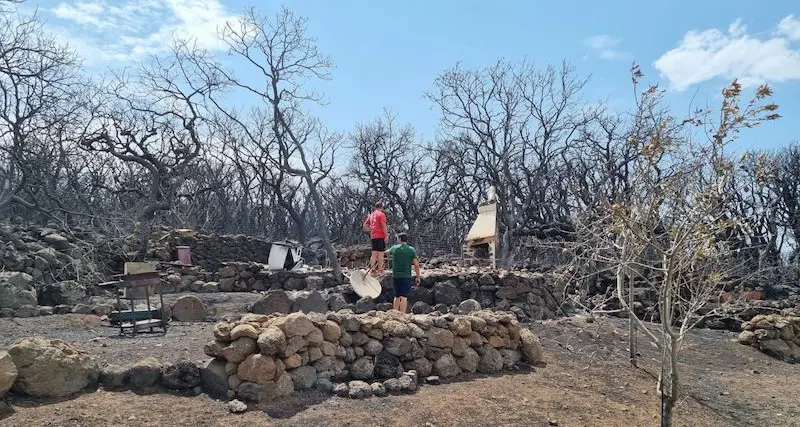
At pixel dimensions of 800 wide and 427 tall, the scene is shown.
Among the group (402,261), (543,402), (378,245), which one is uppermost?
(378,245)

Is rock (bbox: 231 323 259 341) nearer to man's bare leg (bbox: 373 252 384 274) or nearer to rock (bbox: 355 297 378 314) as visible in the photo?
rock (bbox: 355 297 378 314)

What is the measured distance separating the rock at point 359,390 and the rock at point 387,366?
0.47m

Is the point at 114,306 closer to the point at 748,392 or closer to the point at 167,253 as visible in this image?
the point at 167,253

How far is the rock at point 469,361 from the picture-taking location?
8023mm

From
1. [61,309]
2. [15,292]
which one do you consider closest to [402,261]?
[61,309]

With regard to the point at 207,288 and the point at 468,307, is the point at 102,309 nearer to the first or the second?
the point at 207,288

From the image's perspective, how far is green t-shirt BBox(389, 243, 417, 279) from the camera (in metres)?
9.60

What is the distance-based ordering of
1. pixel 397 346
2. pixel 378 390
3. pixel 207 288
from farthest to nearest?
pixel 207 288 < pixel 397 346 < pixel 378 390

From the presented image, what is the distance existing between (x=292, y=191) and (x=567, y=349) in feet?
77.4

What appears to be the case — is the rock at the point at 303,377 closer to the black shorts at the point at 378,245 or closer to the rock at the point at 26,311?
the black shorts at the point at 378,245

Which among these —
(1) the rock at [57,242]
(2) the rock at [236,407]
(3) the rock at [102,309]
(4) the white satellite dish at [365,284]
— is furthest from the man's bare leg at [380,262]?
(1) the rock at [57,242]

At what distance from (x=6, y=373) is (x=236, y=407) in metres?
1.91

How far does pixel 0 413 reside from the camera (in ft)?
17.0

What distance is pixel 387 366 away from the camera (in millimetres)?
7273
